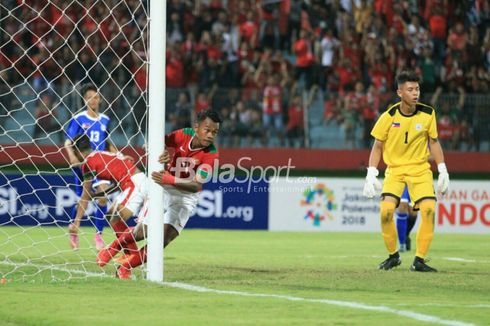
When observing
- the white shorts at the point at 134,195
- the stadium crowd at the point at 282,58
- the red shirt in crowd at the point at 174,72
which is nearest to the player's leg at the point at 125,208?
the white shorts at the point at 134,195

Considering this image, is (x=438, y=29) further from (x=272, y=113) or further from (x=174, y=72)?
(x=174, y=72)

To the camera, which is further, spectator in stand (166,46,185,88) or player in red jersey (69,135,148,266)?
spectator in stand (166,46,185,88)

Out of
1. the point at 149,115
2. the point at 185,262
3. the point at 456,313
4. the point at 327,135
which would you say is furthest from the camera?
the point at 327,135

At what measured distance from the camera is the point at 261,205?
19781 mm

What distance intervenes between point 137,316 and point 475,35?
62.1 ft

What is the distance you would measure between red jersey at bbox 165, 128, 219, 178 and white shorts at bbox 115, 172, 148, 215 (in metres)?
0.64

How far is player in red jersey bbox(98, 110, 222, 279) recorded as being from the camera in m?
9.73

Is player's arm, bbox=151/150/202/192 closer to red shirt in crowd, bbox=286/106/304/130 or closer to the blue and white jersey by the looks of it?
the blue and white jersey

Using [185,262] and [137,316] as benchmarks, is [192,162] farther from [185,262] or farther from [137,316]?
[137,316]

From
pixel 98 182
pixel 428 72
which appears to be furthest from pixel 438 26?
pixel 98 182

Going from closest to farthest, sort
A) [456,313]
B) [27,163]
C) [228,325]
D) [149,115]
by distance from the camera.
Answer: [228,325] < [456,313] < [149,115] < [27,163]

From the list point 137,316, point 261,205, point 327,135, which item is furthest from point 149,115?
point 327,135

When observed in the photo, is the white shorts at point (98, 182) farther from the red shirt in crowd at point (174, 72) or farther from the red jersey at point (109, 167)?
the red shirt in crowd at point (174, 72)

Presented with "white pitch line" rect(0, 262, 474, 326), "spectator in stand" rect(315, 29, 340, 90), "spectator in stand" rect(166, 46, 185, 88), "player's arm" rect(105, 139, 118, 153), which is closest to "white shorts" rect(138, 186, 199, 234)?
"white pitch line" rect(0, 262, 474, 326)
